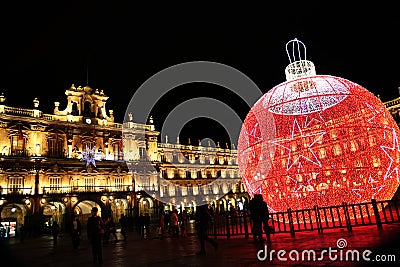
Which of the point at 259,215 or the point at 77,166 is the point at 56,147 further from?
the point at 259,215

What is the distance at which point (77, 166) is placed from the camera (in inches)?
1328

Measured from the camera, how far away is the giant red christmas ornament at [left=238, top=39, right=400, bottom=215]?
34.0 feet

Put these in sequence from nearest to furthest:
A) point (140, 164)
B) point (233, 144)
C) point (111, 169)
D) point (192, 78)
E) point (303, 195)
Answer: point (303, 195)
point (192, 78)
point (111, 169)
point (140, 164)
point (233, 144)

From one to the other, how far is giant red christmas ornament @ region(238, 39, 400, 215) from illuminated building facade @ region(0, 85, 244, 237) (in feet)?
56.8

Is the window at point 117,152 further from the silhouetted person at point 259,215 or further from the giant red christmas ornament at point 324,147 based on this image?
the silhouetted person at point 259,215

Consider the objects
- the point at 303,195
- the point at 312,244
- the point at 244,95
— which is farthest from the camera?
the point at 244,95

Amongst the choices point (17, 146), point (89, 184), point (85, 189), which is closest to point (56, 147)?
point (17, 146)

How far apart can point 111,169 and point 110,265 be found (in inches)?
1154

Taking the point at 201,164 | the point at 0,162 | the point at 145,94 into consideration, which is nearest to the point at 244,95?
the point at 145,94

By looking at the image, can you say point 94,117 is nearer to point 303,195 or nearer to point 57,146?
point 57,146

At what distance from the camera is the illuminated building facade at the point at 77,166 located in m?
30.0

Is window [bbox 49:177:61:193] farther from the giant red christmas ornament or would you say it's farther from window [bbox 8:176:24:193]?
the giant red christmas ornament

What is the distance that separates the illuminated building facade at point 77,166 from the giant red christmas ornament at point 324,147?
17.3 metres

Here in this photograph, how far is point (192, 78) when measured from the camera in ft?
84.3
